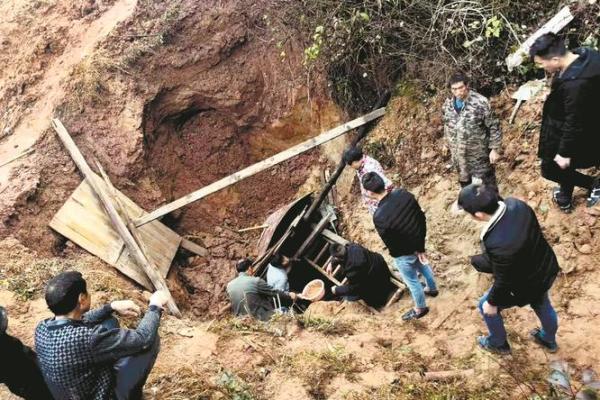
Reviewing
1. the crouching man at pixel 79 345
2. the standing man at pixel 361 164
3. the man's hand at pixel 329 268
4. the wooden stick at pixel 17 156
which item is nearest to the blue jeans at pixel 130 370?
the crouching man at pixel 79 345

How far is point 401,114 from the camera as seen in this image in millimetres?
7137

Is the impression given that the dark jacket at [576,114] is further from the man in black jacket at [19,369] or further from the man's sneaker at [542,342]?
the man in black jacket at [19,369]

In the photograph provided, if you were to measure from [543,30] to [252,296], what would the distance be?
14.3 feet

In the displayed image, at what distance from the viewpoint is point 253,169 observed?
283 inches

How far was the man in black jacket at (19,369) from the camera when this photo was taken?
3.28 metres

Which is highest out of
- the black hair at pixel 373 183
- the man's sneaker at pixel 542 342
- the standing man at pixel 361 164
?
the black hair at pixel 373 183

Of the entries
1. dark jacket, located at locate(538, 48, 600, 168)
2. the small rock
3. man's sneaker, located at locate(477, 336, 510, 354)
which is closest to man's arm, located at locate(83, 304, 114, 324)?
man's sneaker, located at locate(477, 336, 510, 354)

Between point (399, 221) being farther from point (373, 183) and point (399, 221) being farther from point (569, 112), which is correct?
point (569, 112)

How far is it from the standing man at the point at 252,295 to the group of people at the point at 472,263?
3.13 ft

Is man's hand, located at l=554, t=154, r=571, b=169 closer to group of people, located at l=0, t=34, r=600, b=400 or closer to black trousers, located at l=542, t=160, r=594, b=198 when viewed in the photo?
group of people, located at l=0, t=34, r=600, b=400

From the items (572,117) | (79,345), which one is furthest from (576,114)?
(79,345)

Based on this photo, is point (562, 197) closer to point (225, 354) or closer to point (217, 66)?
point (225, 354)

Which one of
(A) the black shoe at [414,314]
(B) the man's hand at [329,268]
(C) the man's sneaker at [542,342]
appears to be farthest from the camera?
(B) the man's hand at [329,268]

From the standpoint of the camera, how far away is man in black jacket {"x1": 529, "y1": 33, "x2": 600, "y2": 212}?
366 centimetres
